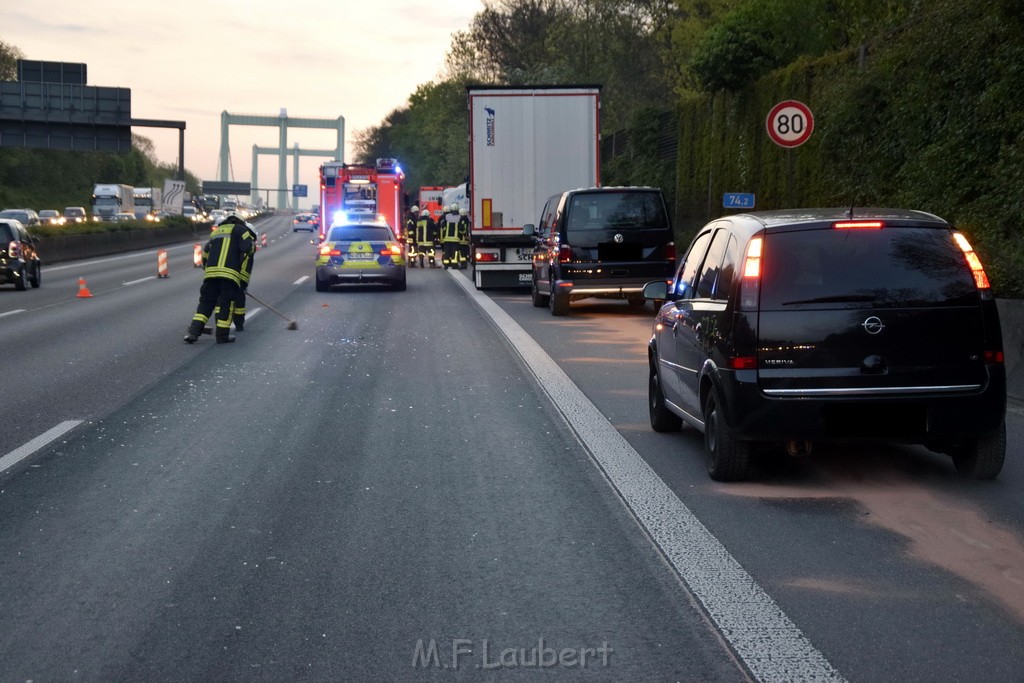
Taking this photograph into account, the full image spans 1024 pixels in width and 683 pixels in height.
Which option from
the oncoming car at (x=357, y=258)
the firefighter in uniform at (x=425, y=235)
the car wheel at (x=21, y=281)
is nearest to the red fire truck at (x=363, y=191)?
the firefighter in uniform at (x=425, y=235)

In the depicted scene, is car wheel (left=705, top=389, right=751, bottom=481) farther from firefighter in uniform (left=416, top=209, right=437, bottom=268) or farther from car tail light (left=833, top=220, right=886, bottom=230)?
firefighter in uniform (left=416, top=209, right=437, bottom=268)

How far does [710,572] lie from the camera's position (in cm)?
581

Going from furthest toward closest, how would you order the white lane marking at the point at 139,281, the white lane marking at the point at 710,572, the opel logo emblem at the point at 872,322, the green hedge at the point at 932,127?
1. the white lane marking at the point at 139,281
2. the green hedge at the point at 932,127
3. the opel logo emblem at the point at 872,322
4. the white lane marking at the point at 710,572

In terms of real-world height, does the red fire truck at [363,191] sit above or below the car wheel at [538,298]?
above

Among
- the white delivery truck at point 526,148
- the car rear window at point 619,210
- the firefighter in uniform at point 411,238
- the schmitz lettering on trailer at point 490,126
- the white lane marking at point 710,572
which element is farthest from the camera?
the firefighter in uniform at point 411,238

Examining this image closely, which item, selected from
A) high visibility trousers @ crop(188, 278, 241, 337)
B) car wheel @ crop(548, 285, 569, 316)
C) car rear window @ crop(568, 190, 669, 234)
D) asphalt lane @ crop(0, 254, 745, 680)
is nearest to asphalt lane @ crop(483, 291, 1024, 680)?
asphalt lane @ crop(0, 254, 745, 680)

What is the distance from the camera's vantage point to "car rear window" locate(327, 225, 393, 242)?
28.9 m

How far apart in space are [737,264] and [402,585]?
10.1 ft

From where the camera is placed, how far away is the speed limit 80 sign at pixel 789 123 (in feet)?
63.5

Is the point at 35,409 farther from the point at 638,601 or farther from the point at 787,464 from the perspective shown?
the point at 638,601

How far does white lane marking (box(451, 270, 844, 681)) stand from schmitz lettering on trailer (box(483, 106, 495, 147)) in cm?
1668

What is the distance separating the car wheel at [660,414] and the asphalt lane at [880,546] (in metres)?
0.13

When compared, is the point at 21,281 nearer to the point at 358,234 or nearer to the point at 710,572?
the point at 358,234

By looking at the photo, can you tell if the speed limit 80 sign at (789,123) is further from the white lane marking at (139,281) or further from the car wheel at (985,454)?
the white lane marking at (139,281)
